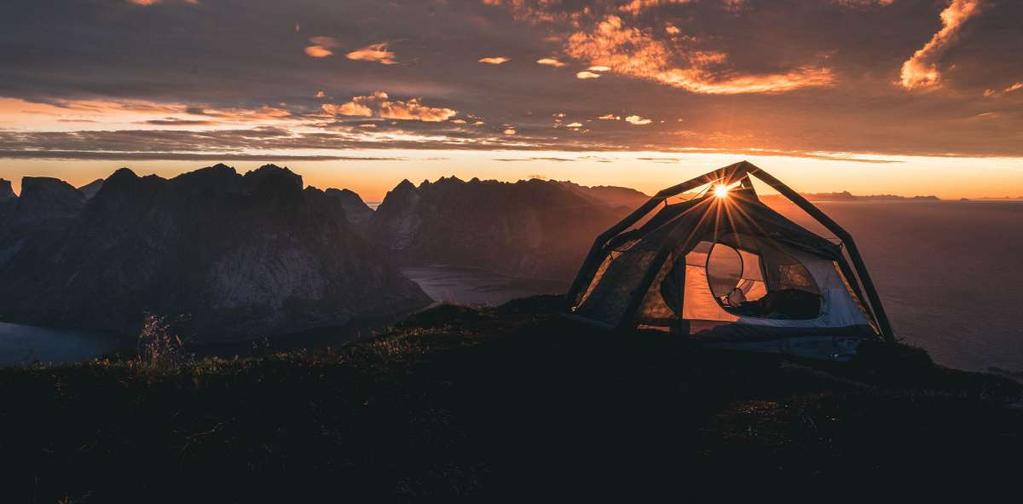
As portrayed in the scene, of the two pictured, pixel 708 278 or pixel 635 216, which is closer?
pixel 708 278

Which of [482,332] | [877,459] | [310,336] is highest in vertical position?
[877,459]

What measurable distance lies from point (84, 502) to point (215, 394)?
265 cm

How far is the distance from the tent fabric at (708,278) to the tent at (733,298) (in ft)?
0.11

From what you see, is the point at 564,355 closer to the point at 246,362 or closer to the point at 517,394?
the point at 517,394

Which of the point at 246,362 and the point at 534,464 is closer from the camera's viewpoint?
the point at 534,464

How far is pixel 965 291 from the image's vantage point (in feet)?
656

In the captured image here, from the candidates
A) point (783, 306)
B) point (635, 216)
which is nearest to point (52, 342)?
point (635, 216)

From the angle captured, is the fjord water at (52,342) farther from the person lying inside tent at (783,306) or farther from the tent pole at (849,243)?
the tent pole at (849,243)

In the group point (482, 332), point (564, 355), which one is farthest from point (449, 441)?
point (482, 332)

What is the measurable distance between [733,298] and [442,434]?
16714 millimetres

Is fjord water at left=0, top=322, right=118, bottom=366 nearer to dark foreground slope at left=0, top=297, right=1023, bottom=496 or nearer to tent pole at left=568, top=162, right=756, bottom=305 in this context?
tent pole at left=568, top=162, right=756, bottom=305

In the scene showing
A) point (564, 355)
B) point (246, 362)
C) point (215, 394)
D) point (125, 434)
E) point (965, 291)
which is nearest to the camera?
point (125, 434)

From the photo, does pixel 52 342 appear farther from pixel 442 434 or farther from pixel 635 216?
pixel 442 434

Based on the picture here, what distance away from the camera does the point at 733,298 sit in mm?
21891
